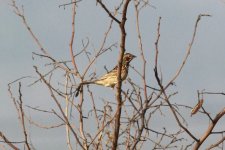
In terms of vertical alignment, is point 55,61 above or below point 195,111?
above

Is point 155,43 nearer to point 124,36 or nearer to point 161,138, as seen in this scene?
point 124,36

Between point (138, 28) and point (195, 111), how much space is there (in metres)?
1.24

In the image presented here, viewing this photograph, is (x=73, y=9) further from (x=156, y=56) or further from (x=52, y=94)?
(x=156, y=56)

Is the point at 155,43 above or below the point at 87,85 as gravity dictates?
below

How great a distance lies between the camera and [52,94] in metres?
5.35

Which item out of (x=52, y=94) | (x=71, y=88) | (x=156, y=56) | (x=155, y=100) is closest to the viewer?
(x=156, y=56)

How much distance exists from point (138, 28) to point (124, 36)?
569 mm

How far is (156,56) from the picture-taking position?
4.39 m

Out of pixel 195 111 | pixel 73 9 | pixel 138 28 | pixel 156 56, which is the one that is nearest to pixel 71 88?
pixel 73 9

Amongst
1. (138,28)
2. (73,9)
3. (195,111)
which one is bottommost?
(195,111)

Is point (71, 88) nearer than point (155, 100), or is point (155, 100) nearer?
point (155, 100)

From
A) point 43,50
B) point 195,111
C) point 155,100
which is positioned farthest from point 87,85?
point 195,111

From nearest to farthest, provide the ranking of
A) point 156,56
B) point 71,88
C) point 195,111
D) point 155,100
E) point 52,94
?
point 195,111
point 156,56
point 155,100
point 52,94
point 71,88

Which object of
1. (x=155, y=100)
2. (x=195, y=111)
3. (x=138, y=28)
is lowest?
(x=195, y=111)
